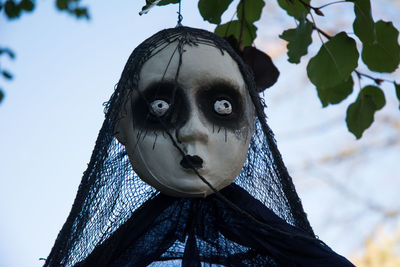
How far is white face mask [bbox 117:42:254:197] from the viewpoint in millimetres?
1413

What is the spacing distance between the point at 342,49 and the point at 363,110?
24 cm

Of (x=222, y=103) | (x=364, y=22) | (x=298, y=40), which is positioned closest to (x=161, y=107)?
(x=222, y=103)

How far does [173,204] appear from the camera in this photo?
152 centimetres

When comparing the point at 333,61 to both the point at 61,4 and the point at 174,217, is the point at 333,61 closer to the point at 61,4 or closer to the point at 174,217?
the point at 174,217

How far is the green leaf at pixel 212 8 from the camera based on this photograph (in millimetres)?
1754

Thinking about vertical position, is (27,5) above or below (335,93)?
above

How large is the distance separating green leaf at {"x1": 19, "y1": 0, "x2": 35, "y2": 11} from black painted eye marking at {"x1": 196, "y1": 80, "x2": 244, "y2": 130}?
183cm

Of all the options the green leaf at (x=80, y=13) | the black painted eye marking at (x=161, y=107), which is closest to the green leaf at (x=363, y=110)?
the black painted eye marking at (x=161, y=107)

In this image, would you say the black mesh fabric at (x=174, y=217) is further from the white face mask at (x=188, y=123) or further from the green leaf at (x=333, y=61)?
the green leaf at (x=333, y=61)

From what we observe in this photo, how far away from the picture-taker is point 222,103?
1473 millimetres

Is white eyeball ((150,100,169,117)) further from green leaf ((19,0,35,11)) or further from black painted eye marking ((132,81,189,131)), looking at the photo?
green leaf ((19,0,35,11))

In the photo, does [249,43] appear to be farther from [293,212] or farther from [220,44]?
[293,212]

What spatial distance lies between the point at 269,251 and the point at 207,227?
0.45 feet

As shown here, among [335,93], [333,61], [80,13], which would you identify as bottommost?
[333,61]
